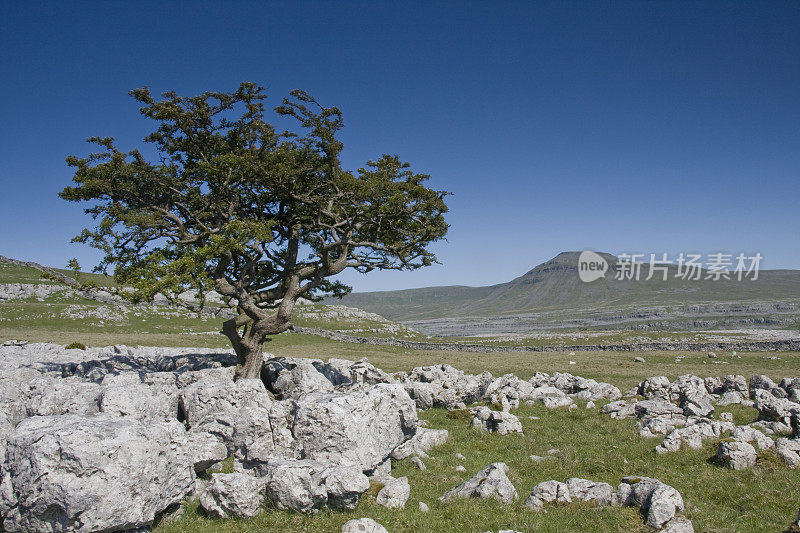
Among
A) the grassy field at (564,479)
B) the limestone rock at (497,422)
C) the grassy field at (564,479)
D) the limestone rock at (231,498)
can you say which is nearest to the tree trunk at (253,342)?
the grassy field at (564,479)

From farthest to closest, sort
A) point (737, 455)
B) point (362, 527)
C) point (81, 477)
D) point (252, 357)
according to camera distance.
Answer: point (252, 357) < point (737, 455) < point (362, 527) < point (81, 477)

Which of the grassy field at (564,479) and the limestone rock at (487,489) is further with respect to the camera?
the limestone rock at (487,489)

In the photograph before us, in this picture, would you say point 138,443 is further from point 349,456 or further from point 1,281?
point 1,281

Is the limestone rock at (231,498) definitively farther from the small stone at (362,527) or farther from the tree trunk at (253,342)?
the tree trunk at (253,342)

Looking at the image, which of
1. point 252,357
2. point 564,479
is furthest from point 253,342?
point 564,479

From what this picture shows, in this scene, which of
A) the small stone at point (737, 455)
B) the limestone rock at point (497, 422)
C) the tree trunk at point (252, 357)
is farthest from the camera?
the tree trunk at point (252, 357)

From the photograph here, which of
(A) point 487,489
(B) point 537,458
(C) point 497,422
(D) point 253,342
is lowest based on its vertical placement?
(C) point 497,422

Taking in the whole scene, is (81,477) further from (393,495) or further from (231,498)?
(393,495)

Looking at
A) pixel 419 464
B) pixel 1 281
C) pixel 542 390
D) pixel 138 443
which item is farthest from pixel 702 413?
pixel 1 281

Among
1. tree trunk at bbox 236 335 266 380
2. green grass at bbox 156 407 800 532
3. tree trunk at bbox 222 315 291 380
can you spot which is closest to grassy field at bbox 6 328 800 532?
green grass at bbox 156 407 800 532

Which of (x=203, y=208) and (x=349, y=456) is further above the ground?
(x=203, y=208)

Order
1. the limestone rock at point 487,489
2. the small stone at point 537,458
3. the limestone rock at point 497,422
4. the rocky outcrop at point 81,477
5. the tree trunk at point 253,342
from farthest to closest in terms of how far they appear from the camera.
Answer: the tree trunk at point 253,342 → the limestone rock at point 497,422 → the small stone at point 537,458 → the limestone rock at point 487,489 → the rocky outcrop at point 81,477

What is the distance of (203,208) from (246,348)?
874cm

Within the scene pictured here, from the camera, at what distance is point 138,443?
10.5 metres
